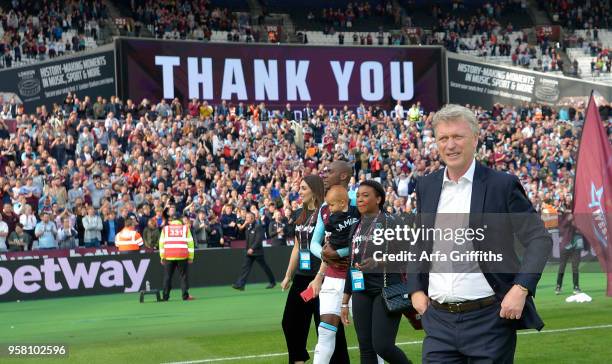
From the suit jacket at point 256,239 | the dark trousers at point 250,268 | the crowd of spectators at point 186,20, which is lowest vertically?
the dark trousers at point 250,268

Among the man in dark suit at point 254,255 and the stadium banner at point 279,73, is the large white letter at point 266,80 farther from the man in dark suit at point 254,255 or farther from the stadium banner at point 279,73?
the man in dark suit at point 254,255

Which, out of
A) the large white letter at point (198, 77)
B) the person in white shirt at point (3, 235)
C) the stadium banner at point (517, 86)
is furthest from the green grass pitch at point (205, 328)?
the stadium banner at point (517, 86)

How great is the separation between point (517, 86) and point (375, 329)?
40220 mm

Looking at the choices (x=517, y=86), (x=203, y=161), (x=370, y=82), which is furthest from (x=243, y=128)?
(x=517, y=86)

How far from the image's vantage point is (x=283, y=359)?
472 inches

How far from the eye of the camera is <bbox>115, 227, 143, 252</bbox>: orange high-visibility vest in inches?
925

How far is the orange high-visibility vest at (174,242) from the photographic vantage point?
2136cm

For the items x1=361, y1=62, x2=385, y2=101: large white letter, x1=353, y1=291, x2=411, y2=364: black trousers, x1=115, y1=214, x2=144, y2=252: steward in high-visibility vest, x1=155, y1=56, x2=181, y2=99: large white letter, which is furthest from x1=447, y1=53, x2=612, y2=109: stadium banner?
x1=353, y1=291, x2=411, y2=364: black trousers

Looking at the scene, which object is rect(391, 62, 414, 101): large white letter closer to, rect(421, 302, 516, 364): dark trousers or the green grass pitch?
the green grass pitch

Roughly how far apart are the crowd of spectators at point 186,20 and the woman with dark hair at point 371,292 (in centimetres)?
3648

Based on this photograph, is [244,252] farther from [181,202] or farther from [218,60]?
[218,60]

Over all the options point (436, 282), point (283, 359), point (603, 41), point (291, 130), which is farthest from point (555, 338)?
point (603, 41)

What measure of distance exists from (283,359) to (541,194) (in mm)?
21686

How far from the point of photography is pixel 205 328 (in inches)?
634
